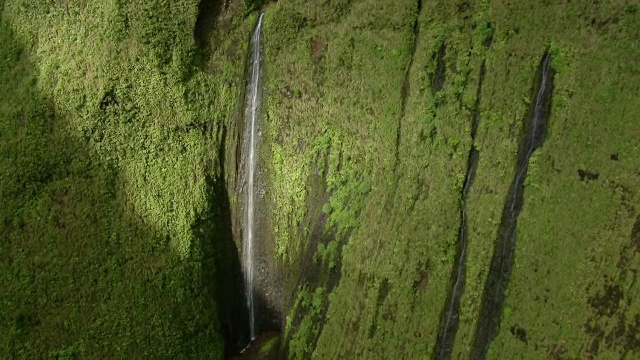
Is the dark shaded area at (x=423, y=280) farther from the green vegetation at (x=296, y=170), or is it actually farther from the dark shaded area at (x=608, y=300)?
the dark shaded area at (x=608, y=300)

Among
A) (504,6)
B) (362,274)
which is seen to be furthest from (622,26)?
(362,274)

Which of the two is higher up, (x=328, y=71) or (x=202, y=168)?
(x=328, y=71)

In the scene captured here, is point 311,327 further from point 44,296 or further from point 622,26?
point 622,26

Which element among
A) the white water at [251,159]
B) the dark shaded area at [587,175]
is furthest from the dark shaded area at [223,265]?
the dark shaded area at [587,175]

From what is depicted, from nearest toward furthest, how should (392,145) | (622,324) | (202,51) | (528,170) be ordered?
1. (622,324)
2. (528,170)
3. (392,145)
4. (202,51)

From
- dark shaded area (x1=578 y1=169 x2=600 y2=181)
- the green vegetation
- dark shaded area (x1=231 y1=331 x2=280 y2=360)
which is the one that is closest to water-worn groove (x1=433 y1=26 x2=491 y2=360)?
the green vegetation

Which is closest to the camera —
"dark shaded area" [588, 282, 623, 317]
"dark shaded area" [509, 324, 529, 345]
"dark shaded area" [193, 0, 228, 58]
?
"dark shaded area" [588, 282, 623, 317]

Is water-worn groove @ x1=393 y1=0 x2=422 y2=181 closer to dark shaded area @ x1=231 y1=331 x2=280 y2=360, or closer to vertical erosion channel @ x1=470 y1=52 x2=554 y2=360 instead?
vertical erosion channel @ x1=470 y1=52 x2=554 y2=360
